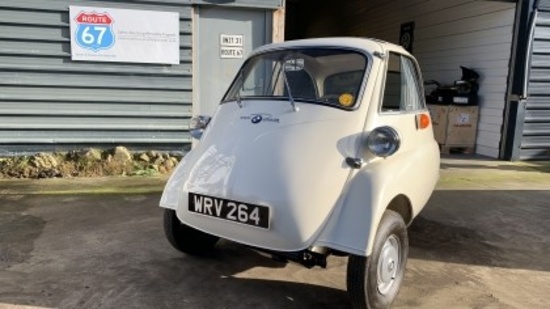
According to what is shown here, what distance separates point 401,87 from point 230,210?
174cm

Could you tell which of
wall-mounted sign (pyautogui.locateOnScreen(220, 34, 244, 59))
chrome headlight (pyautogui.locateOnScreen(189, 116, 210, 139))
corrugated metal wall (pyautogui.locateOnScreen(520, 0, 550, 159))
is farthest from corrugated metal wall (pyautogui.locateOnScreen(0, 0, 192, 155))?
corrugated metal wall (pyautogui.locateOnScreen(520, 0, 550, 159))

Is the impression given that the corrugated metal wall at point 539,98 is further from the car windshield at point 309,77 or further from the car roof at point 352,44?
the car windshield at point 309,77

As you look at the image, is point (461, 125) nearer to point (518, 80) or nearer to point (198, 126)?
point (518, 80)

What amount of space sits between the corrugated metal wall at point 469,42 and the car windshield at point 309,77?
6095 mm

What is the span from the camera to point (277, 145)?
301 centimetres

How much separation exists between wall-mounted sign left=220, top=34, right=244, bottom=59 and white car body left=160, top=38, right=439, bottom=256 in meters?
3.84

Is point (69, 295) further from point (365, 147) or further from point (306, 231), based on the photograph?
point (365, 147)

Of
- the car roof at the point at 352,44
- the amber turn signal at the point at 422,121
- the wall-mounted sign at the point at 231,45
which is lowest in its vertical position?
the amber turn signal at the point at 422,121

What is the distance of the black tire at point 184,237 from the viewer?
11.6 feet

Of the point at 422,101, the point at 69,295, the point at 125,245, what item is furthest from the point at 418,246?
the point at 69,295

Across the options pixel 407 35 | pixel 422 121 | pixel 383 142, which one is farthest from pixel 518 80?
pixel 383 142

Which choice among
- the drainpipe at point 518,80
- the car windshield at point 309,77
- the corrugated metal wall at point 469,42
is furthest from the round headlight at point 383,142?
the corrugated metal wall at point 469,42

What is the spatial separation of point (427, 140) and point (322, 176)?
1534 mm

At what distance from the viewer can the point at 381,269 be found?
2.96m
